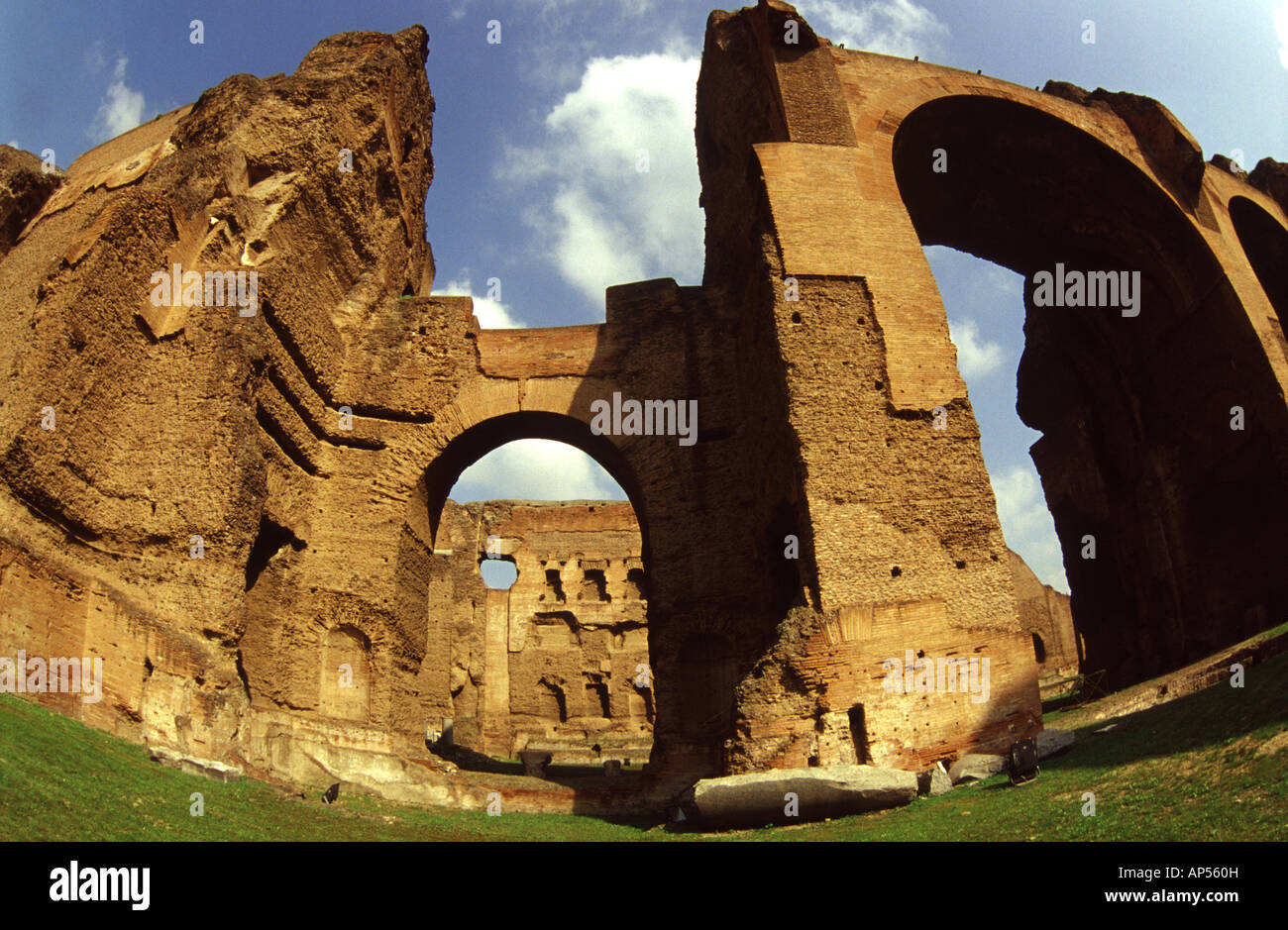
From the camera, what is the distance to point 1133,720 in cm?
890

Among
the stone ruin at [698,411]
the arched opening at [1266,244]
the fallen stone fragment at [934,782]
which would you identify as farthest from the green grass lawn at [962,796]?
the arched opening at [1266,244]

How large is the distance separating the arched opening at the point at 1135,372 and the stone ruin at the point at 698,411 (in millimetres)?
65

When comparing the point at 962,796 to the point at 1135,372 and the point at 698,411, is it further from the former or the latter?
the point at 1135,372

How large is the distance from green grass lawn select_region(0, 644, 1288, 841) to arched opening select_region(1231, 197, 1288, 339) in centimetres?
1187

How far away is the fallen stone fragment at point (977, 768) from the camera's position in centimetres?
849

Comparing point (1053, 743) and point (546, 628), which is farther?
point (546, 628)

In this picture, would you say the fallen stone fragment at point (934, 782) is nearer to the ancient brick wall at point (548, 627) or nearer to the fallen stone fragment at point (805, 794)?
the fallen stone fragment at point (805, 794)

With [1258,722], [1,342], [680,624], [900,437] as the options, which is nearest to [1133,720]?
[1258,722]

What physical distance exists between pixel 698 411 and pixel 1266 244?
39.2 feet

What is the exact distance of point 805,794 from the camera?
7992 millimetres

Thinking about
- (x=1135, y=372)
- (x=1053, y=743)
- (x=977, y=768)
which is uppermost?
(x=1135, y=372)

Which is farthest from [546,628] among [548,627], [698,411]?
[698,411]
